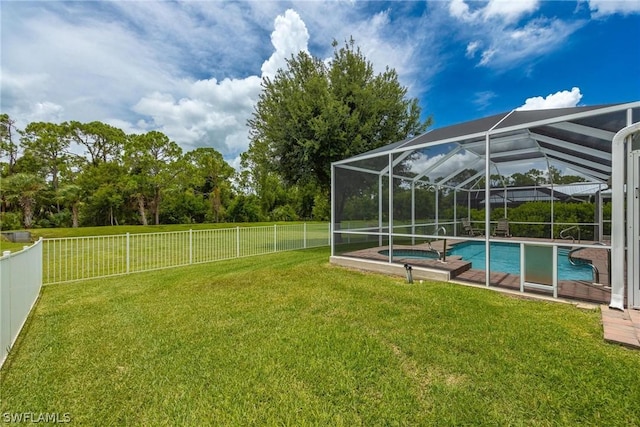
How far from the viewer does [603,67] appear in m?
12.1

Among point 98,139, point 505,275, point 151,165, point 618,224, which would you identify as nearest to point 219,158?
point 151,165

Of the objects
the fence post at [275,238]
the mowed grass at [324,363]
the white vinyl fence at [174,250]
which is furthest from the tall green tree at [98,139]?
the mowed grass at [324,363]

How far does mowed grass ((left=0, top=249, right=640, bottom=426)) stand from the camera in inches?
88.7

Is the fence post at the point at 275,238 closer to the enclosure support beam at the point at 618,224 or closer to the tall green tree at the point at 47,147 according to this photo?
the enclosure support beam at the point at 618,224

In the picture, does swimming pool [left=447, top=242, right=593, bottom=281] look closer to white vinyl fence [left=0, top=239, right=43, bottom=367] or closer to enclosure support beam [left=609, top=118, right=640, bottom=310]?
enclosure support beam [left=609, top=118, right=640, bottom=310]

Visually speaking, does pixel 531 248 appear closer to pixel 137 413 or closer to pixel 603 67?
pixel 137 413

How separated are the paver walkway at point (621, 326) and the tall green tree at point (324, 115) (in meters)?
8.03

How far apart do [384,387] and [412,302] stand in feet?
7.63

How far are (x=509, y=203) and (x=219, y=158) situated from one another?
95.2 ft

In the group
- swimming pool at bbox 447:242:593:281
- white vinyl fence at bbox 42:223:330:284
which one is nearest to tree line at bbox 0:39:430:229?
white vinyl fence at bbox 42:223:330:284

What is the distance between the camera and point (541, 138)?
6645 millimetres

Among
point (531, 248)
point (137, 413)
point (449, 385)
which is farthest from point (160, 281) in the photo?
point (531, 248)

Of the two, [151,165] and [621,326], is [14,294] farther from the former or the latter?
[151,165]

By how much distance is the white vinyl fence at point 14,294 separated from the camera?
9.78 feet
